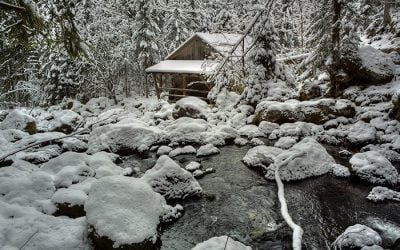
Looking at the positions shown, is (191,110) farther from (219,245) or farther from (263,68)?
(219,245)

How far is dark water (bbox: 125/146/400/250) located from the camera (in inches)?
251

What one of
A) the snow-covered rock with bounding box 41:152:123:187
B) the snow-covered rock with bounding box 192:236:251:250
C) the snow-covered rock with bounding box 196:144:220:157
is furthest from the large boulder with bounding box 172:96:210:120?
the snow-covered rock with bounding box 192:236:251:250

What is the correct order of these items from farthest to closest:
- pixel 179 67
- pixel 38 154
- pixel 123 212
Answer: pixel 179 67
pixel 38 154
pixel 123 212

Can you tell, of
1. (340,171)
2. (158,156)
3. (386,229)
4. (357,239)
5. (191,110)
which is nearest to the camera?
(357,239)

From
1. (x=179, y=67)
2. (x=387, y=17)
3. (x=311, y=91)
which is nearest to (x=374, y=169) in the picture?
(x=311, y=91)

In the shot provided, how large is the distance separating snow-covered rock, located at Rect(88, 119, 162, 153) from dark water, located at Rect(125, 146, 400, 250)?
480 centimetres

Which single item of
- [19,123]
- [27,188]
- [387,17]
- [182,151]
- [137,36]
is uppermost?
[387,17]

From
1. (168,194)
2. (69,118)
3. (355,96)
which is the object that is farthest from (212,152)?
(69,118)

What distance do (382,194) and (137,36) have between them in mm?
26294

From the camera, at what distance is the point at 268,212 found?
7.41 metres

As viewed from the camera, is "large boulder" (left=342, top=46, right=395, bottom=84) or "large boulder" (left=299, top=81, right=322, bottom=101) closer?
"large boulder" (left=342, top=46, right=395, bottom=84)

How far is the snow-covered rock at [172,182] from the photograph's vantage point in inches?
319

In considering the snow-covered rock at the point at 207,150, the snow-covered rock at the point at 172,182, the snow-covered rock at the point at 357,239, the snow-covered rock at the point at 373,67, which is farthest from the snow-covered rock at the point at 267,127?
the snow-covered rock at the point at 357,239

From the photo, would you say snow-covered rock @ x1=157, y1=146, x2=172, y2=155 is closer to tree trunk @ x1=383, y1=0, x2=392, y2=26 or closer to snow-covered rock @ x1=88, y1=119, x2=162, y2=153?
snow-covered rock @ x1=88, y1=119, x2=162, y2=153
